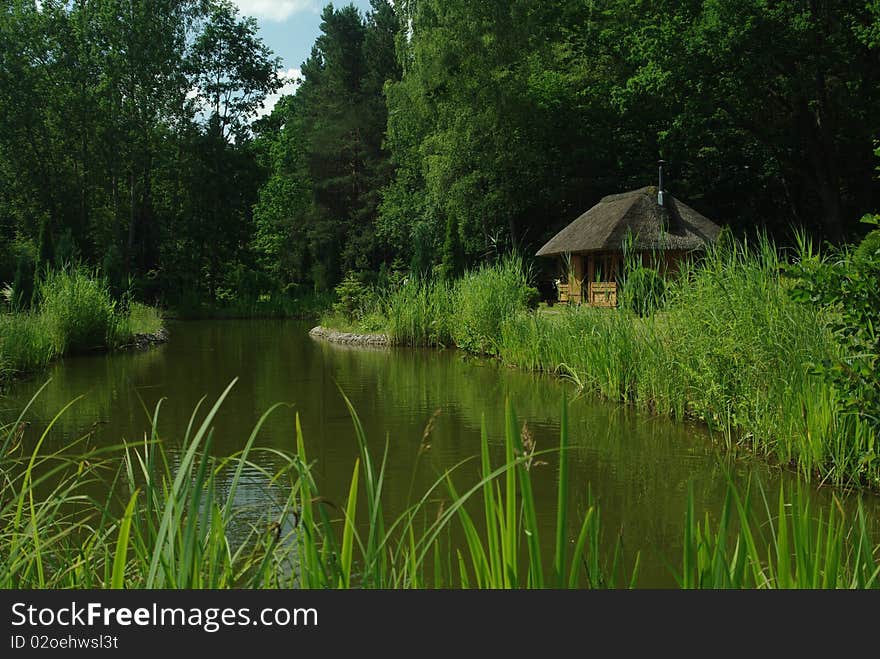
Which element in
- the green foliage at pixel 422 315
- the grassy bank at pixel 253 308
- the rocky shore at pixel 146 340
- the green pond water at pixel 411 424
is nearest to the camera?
the green pond water at pixel 411 424

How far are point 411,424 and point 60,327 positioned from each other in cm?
840

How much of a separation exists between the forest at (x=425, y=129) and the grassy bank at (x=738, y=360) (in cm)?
1302

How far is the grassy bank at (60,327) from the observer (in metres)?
11.4

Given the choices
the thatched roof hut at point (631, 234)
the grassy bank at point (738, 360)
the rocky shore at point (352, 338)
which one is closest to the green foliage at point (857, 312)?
the grassy bank at point (738, 360)

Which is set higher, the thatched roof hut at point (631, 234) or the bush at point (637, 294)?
the thatched roof hut at point (631, 234)

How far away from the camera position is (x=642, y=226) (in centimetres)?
2095

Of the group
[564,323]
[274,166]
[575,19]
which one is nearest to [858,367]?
[564,323]

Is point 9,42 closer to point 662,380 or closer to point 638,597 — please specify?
point 662,380

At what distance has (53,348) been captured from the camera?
13.2 metres

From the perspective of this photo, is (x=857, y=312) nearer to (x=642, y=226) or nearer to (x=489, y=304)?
(x=489, y=304)

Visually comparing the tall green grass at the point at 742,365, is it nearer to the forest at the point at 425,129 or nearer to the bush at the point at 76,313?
the bush at the point at 76,313

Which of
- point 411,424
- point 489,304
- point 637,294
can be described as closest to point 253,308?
point 489,304

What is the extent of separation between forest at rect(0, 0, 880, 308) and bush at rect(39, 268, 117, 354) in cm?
440

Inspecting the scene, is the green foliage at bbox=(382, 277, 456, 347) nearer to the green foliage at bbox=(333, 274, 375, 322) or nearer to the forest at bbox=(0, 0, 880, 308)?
the green foliage at bbox=(333, 274, 375, 322)
